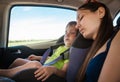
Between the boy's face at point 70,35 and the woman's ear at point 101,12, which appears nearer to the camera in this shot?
the woman's ear at point 101,12

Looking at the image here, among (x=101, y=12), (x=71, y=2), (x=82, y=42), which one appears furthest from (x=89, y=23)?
(x=71, y=2)

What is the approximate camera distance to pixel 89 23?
193cm

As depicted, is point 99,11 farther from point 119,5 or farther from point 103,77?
point 119,5

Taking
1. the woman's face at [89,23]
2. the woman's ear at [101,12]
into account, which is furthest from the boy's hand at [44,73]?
the woman's ear at [101,12]

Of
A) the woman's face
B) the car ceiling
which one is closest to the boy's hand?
the woman's face

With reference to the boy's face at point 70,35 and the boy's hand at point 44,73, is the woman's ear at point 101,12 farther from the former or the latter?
the boy's face at point 70,35

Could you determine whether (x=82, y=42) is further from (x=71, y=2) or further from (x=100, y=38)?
(x=71, y=2)

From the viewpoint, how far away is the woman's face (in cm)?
191

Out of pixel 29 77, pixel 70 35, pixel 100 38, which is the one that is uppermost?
pixel 100 38

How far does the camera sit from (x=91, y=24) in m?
1.92

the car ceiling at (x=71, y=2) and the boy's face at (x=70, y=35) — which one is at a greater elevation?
the car ceiling at (x=71, y=2)

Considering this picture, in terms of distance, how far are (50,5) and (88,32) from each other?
1.42 meters

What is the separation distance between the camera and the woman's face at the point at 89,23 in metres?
1.91

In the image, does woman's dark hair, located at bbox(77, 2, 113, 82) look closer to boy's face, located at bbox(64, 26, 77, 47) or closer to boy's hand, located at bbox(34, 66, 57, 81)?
boy's hand, located at bbox(34, 66, 57, 81)
